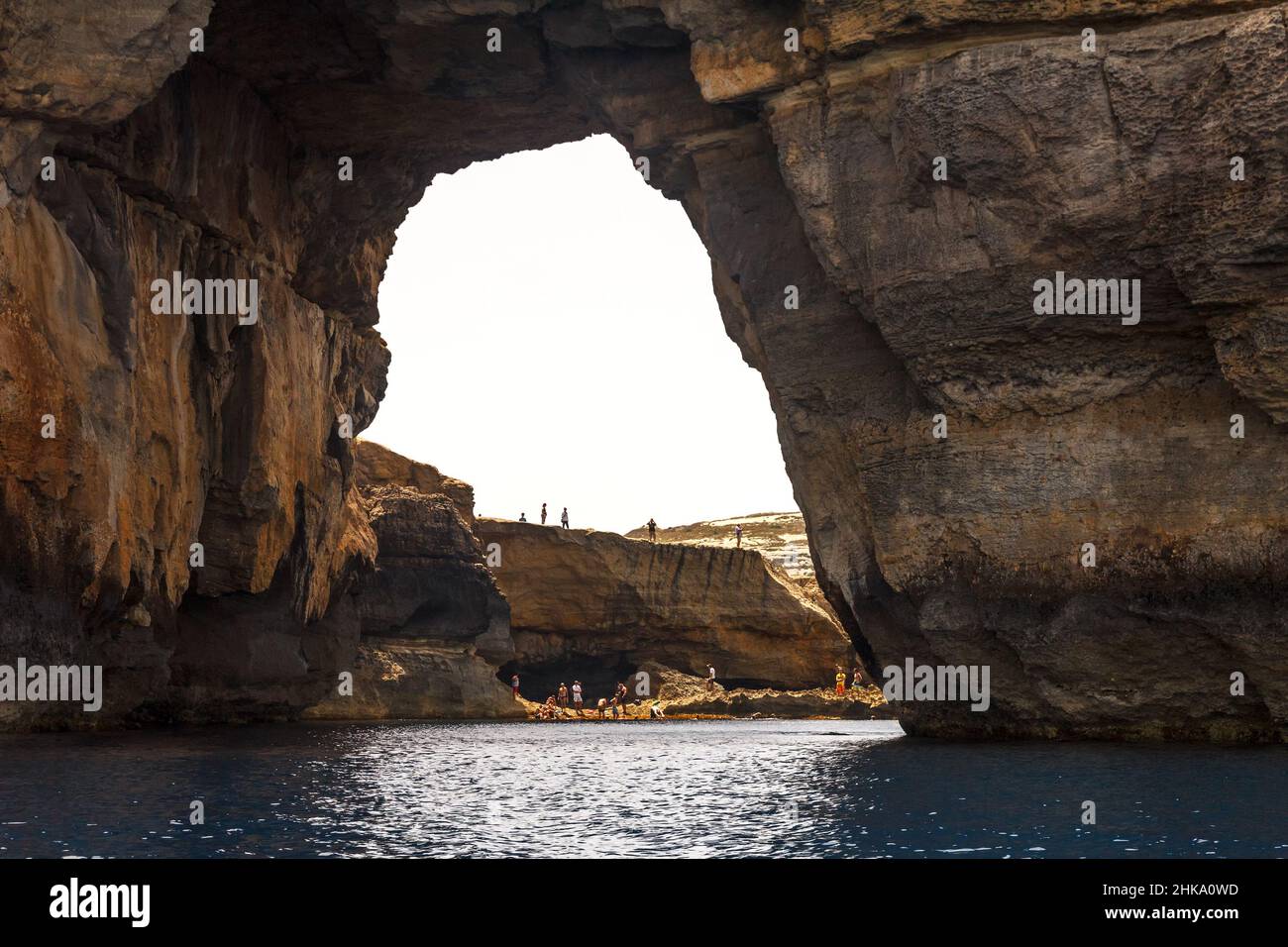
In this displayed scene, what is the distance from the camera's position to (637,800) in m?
22.7

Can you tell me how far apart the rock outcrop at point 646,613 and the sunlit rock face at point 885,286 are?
116 ft

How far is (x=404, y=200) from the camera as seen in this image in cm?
4678

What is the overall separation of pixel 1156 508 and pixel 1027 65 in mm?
9015

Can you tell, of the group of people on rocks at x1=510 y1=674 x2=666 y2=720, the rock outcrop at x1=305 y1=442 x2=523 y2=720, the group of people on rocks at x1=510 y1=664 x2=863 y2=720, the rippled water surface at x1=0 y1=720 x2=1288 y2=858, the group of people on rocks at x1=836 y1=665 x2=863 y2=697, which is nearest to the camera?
the rippled water surface at x1=0 y1=720 x2=1288 y2=858

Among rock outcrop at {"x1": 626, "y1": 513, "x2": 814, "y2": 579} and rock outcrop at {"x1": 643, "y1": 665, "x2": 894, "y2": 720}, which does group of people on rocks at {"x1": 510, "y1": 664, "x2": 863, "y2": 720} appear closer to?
rock outcrop at {"x1": 643, "y1": 665, "x2": 894, "y2": 720}

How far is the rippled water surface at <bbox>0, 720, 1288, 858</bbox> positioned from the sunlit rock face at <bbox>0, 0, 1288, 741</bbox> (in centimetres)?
296

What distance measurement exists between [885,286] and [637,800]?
1364 centimetres

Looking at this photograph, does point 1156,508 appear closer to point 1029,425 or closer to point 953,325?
point 1029,425

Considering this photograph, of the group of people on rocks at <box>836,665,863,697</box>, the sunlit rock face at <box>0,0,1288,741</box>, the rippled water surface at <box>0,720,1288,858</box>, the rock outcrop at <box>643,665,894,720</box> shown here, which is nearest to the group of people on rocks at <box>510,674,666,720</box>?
the rock outcrop at <box>643,665,894,720</box>

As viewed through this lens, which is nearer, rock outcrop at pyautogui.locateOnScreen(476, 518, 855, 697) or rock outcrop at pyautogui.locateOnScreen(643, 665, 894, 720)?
rock outcrop at pyautogui.locateOnScreen(643, 665, 894, 720)

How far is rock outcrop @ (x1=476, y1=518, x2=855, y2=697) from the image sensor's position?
74438 millimetres

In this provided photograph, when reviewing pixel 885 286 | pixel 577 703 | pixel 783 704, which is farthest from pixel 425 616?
pixel 885 286

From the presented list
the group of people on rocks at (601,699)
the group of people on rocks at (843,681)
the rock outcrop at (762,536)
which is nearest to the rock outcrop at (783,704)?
the group of people on rocks at (843,681)
